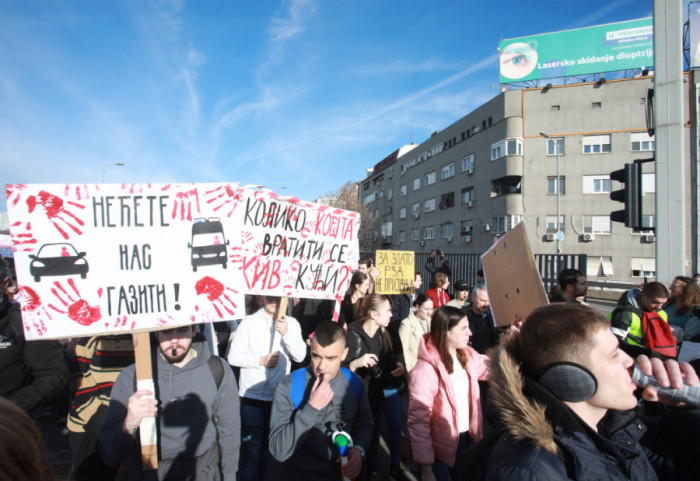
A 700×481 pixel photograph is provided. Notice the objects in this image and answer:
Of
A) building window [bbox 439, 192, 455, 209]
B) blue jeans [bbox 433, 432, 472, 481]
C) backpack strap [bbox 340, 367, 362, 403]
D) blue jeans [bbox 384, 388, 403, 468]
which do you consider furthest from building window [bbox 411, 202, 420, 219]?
backpack strap [bbox 340, 367, 362, 403]

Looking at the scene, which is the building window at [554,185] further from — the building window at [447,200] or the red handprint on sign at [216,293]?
the red handprint on sign at [216,293]

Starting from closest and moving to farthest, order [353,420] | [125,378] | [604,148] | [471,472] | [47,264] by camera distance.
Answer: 1. [471,472]
2. [47,264]
3. [125,378]
4. [353,420]
5. [604,148]

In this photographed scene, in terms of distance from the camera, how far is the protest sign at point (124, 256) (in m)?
2.22

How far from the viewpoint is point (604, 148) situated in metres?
28.1

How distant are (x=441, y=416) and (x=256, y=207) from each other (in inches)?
88.6

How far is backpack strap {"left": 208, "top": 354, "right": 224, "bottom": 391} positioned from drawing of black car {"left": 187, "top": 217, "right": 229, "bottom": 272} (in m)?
0.72

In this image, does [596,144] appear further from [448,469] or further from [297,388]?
[297,388]

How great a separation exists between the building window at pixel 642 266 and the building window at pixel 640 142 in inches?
299

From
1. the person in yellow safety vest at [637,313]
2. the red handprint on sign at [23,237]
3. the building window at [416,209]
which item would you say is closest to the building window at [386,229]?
the building window at [416,209]

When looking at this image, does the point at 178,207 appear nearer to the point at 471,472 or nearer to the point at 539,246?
the point at 471,472

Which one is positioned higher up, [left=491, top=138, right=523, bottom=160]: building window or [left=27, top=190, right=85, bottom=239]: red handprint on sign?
[left=491, top=138, right=523, bottom=160]: building window

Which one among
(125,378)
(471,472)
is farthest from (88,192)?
(471,472)

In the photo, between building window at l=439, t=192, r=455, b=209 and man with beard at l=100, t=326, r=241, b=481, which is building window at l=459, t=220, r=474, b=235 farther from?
man with beard at l=100, t=326, r=241, b=481

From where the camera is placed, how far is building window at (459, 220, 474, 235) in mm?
33125
